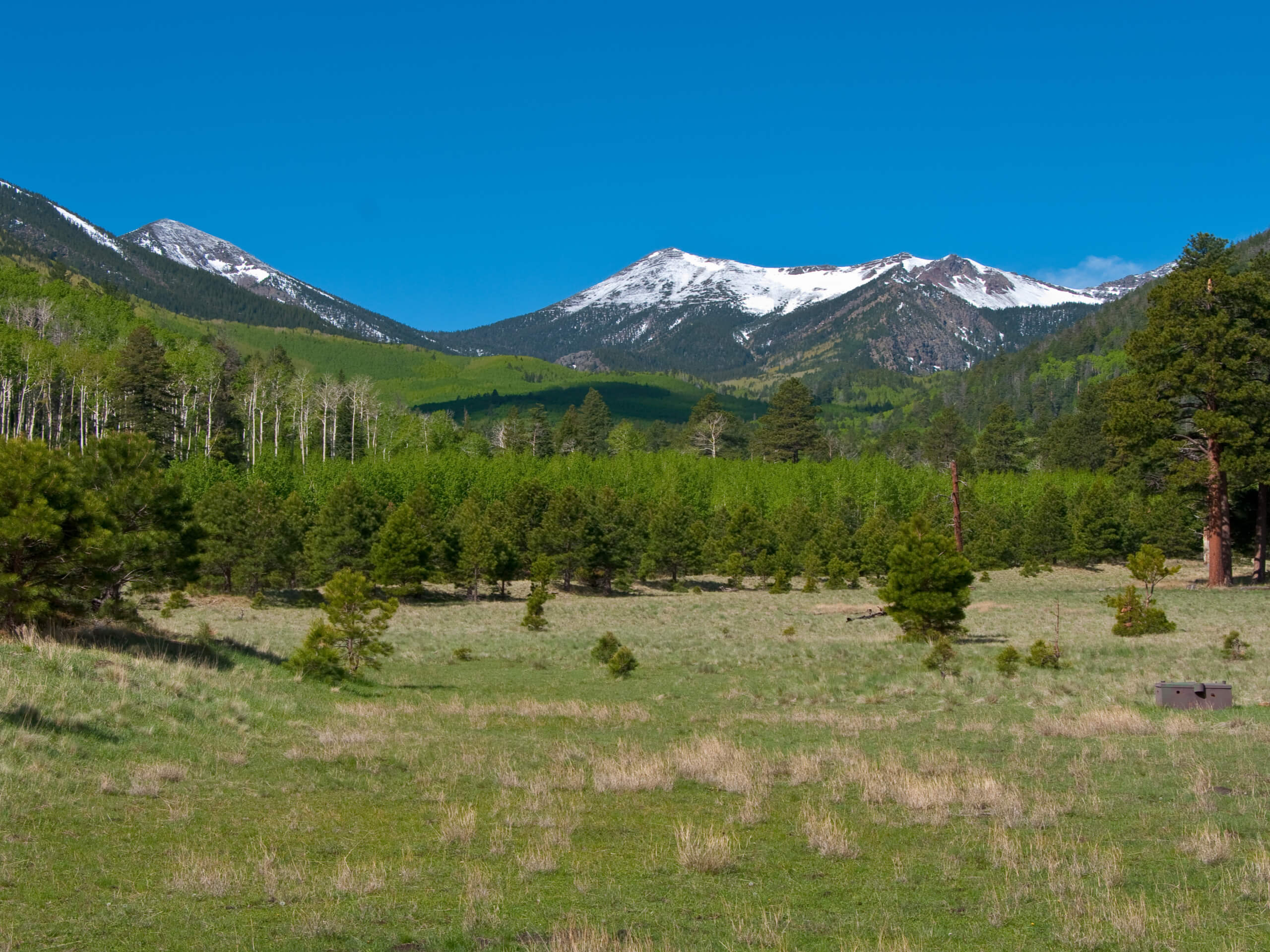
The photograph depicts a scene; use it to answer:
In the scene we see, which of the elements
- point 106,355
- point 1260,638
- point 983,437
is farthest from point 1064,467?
point 106,355

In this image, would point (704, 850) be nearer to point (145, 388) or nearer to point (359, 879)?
point (359, 879)

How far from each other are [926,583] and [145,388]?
93565 millimetres

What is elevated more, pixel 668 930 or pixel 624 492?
pixel 624 492

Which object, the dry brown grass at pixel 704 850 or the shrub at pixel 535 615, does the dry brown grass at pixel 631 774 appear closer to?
the dry brown grass at pixel 704 850

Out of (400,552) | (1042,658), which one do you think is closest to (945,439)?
(400,552)

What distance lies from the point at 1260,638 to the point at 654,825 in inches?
944

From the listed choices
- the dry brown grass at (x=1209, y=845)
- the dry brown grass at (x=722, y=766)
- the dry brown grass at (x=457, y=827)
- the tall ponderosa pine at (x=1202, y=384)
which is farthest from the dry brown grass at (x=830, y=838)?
the tall ponderosa pine at (x=1202, y=384)

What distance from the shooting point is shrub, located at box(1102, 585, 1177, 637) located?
3011 cm

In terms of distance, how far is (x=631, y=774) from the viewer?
543 inches

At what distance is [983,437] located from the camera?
5266 inches

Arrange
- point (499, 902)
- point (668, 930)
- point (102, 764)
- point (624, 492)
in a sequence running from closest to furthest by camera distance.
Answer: point (668, 930) → point (499, 902) → point (102, 764) → point (624, 492)

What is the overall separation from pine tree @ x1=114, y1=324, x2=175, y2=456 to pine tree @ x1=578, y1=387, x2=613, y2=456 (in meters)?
61.1

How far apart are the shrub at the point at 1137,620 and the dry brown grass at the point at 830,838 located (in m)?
23.1

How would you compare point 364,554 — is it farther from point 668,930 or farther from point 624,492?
point 668,930
